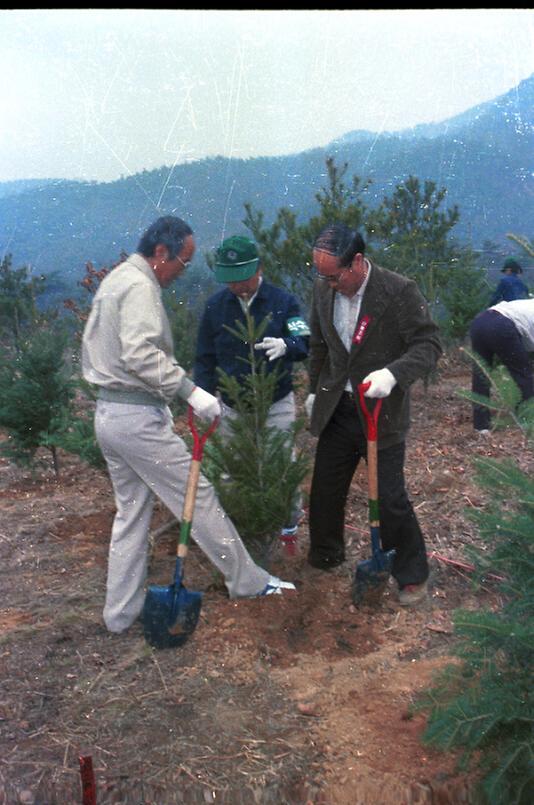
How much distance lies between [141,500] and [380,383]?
127 cm

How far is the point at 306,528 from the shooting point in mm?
5730

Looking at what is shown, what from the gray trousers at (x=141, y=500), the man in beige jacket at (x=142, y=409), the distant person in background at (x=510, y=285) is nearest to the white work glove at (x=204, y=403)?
the man in beige jacket at (x=142, y=409)

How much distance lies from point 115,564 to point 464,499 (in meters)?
2.82

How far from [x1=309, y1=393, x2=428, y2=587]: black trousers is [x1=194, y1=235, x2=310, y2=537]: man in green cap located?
0.20 meters

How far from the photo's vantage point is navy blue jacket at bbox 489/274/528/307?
9.42 m

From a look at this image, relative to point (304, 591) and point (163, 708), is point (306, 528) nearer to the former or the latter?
point (304, 591)

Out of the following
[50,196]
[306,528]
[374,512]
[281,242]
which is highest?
[50,196]

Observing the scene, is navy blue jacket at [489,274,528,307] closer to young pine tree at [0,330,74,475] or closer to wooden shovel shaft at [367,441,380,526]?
young pine tree at [0,330,74,475]

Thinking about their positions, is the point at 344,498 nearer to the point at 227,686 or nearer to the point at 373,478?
the point at 373,478

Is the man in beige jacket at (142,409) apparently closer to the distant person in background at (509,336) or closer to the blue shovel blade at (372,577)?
the blue shovel blade at (372,577)

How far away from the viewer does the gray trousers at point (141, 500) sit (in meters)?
3.93

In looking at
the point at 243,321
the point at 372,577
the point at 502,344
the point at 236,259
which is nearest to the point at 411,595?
the point at 372,577

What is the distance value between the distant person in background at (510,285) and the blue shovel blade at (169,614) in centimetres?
649

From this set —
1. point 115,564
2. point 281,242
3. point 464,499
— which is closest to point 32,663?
point 115,564
